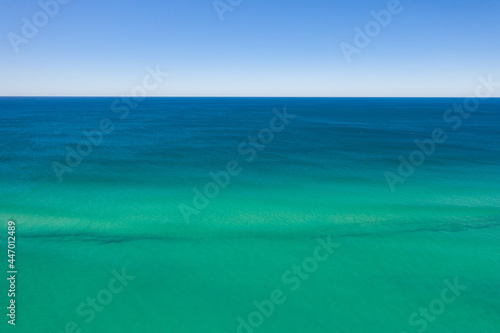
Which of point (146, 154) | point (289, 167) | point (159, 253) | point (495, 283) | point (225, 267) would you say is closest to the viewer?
point (495, 283)

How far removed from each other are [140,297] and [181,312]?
172 cm

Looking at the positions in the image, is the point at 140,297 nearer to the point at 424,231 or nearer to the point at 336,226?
the point at 336,226

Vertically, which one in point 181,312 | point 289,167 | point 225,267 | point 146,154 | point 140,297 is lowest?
point 181,312

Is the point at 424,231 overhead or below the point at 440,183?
below

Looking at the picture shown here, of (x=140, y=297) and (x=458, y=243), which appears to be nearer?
(x=140, y=297)

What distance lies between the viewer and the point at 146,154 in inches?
1287

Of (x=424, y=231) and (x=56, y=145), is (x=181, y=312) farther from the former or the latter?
(x=56, y=145)

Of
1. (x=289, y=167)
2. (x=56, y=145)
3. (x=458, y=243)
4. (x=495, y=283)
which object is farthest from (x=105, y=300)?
(x=56, y=145)

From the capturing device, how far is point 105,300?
32.2 ft

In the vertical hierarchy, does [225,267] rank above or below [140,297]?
above

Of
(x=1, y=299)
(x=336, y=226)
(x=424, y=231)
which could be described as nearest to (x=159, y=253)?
(x=1, y=299)

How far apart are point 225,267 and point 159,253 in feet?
10.4

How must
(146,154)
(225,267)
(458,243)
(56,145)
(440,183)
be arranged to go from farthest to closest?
(56,145) → (146,154) → (440,183) → (458,243) → (225,267)

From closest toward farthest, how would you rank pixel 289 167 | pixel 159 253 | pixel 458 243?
pixel 159 253 < pixel 458 243 < pixel 289 167
